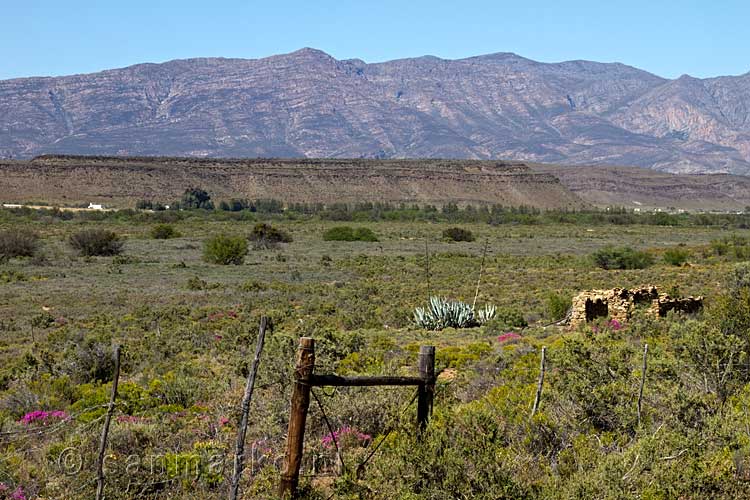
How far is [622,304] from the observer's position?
20875 millimetres

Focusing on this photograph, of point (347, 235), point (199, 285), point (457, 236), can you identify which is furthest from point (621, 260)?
point (347, 235)

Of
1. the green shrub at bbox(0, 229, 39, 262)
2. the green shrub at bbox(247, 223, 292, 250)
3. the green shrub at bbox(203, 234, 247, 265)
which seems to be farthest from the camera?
the green shrub at bbox(247, 223, 292, 250)

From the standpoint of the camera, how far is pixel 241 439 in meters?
6.43

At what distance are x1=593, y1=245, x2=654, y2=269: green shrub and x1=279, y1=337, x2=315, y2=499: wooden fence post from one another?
38727 millimetres

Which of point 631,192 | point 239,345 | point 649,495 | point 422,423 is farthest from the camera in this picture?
point 631,192

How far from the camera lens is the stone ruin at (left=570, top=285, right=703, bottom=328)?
2025cm

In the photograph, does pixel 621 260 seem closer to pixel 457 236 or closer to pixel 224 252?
pixel 224 252

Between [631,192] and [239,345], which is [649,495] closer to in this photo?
[239,345]

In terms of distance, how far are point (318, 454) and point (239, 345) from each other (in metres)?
9.50

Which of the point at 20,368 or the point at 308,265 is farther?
the point at 308,265

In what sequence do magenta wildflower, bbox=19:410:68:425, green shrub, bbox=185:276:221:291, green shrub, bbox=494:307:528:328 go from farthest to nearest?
green shrub, bbox=185:276:221:291 → green shrub, bbox=494:307:528:328 → magenta wildflower, bbox=19:410:68:425

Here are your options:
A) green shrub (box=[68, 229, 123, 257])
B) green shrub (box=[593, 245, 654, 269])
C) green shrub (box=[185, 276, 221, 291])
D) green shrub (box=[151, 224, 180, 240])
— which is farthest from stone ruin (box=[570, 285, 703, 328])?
green shrub (box=[151, 224, 180, 240])

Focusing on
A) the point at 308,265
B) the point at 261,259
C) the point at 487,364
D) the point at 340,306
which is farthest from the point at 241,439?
the point at 261,259

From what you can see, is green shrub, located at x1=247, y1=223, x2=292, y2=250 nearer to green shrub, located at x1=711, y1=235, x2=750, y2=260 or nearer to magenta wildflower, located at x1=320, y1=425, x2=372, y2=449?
green shrub, located at x1=711, y1=235, x2=750, y2=260
